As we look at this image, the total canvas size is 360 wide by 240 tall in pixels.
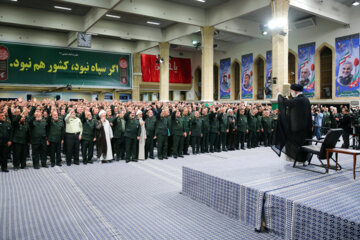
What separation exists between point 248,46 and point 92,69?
12330 mm

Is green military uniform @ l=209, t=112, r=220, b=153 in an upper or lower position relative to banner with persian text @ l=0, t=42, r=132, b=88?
lower

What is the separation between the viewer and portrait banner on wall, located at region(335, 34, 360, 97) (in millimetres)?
15375

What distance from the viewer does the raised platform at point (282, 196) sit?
8.93 feet

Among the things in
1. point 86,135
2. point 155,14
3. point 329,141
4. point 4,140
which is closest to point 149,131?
point 86,135

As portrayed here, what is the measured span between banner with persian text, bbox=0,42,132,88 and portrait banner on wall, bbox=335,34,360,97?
15.3m

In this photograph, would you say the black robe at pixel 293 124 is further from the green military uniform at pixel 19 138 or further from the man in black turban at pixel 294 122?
the green military uniform at pixel 19 138

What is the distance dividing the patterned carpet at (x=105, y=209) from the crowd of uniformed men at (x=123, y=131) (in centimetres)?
79

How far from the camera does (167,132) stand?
8.16 m

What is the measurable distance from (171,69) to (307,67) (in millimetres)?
12293

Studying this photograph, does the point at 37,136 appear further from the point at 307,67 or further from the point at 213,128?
the point at 307,67

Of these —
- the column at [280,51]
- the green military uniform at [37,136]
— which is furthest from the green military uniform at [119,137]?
the column at [280,51]

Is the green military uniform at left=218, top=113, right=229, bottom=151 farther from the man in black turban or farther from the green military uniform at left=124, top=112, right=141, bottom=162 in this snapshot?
the man in black turban

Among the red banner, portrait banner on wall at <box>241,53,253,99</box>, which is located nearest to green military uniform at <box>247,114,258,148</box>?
portrait banner on wall at <box>241,53,253,99</box>

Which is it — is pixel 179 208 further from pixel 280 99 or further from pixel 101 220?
pixel 280 99
